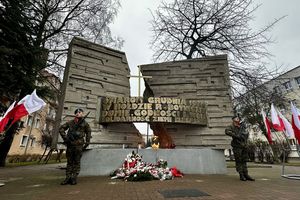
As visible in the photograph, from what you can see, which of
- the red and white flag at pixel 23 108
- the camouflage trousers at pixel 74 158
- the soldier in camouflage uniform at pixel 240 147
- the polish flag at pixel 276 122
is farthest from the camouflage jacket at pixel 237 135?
the red and white flag at pixel 23 108

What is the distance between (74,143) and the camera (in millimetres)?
6828

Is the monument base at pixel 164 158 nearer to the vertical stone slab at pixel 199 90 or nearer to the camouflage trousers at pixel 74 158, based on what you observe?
the vertical stone slab at pixel 199 90

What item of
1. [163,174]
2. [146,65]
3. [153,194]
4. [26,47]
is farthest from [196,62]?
[26,47]

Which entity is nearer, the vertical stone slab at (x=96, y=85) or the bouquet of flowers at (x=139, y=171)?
the bouquet of flowers at (x=139, y=171)

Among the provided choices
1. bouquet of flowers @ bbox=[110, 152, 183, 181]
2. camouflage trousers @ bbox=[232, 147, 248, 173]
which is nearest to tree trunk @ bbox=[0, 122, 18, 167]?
bouquet of flowers @ bbox=[110, 152, 183, 181]

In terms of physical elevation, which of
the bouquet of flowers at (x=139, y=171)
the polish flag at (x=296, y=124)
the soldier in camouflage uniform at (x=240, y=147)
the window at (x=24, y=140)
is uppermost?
the window at (x=24, y=140)

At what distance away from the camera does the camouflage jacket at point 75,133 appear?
6.83 meters

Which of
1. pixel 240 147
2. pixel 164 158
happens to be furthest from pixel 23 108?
pixel 240 147

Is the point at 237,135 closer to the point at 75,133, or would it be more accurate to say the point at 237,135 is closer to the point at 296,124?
the point at 296,124

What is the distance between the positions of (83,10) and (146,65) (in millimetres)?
7723

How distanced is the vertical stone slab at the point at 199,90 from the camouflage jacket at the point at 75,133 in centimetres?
406

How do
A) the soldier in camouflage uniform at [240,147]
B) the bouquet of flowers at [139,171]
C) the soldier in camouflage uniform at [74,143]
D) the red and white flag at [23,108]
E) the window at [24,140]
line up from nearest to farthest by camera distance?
the soldier in camouflage uniform at [74,143] < the red and white flag at [23,108] < the bouquet of flowers at [139,171] < the soldier in camouflage uniform at [240,147] < the window at [24,140]

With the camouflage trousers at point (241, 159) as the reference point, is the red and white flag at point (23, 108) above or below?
above

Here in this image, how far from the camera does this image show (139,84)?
9.84 metres
